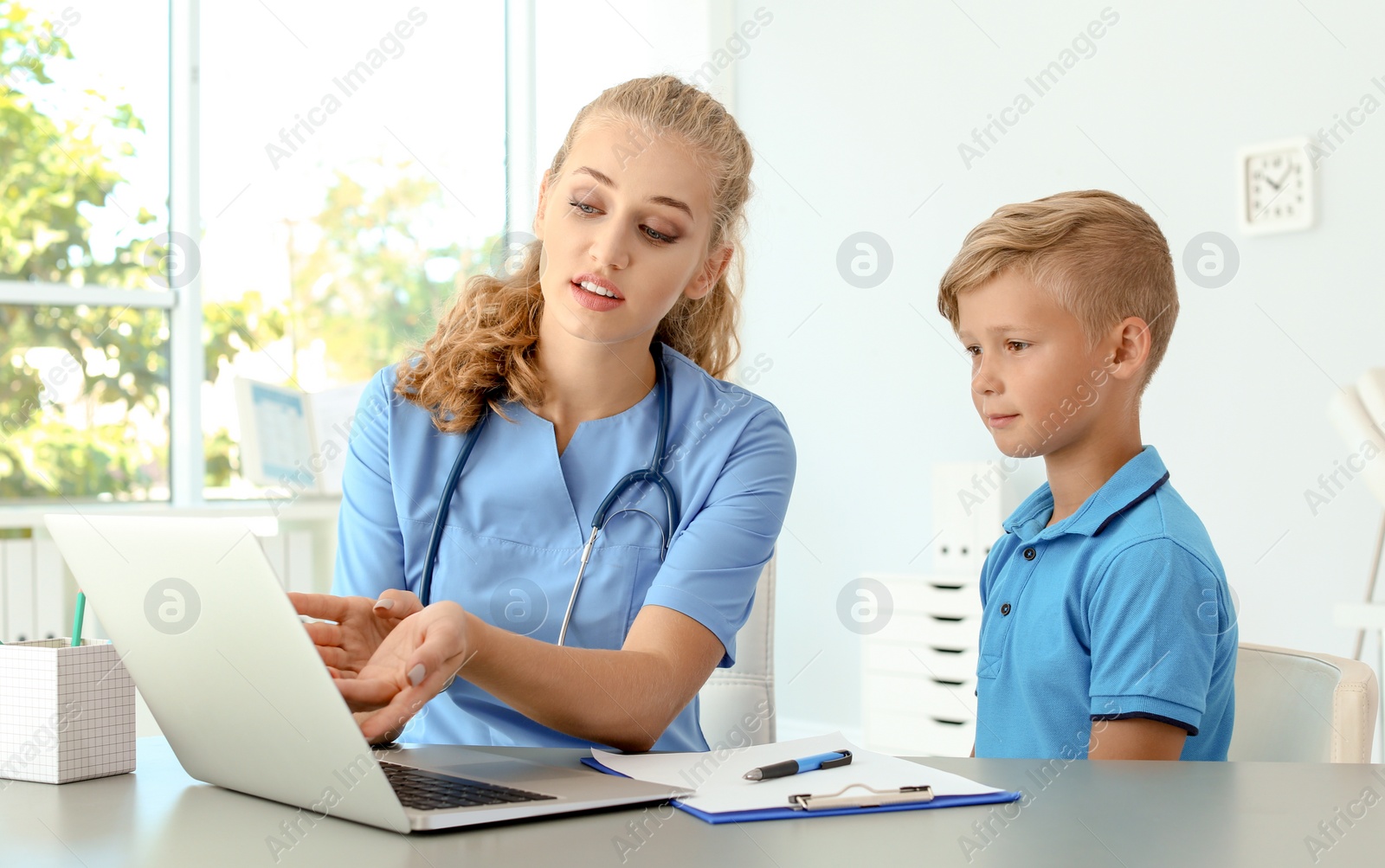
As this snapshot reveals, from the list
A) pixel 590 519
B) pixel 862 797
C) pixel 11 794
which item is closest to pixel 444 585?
pixel 590 519

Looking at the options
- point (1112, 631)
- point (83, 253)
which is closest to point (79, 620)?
point (1112, 631)

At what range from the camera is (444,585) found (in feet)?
3.94

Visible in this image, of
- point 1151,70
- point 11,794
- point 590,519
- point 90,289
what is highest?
point 1151,70

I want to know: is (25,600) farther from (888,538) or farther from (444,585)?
(888,538)

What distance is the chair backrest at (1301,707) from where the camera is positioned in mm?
967

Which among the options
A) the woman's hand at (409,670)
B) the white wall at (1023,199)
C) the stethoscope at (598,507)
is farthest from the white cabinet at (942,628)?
the woman's hand at (409,670)

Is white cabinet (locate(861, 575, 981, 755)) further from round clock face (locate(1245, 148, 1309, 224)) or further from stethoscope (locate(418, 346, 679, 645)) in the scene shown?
stethoscope (locate(418, 346, 679, 645))

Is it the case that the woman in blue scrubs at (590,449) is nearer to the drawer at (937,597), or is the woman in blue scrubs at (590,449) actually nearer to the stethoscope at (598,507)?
the stethoscope at (598,507)

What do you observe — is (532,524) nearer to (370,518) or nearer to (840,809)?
(370,518)

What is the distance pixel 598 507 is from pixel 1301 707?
687mm

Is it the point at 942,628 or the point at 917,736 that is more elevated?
the point at 942,628

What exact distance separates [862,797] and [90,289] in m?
2.97

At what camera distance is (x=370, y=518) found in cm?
122

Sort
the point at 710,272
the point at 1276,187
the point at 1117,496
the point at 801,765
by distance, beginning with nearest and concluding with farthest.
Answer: the point at 801,765 < the point at 1117,496 < the point at 710,272 < the point at 1276,187
